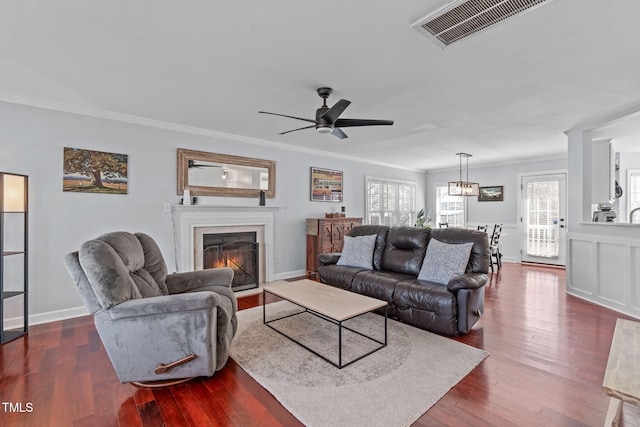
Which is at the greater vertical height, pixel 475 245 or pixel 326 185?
pixel 326 185

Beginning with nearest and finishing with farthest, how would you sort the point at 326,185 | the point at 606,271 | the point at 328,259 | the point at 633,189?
the point at 606,271 → the point at 328,259 → the point at 633,189 → the point at 326,185

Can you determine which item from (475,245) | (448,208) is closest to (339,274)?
(475,245)

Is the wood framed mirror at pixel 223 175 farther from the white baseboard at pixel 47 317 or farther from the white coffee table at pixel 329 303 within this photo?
the white coffee table at pixel 329 303

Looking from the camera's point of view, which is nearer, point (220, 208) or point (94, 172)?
point (94, 172)

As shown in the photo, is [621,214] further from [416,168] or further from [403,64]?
[403,64]

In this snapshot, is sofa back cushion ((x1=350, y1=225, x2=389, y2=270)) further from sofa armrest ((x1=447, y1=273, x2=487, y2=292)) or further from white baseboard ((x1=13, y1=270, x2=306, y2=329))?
white baseboard ((x1=13, y1=270, x2=306, y2=329))

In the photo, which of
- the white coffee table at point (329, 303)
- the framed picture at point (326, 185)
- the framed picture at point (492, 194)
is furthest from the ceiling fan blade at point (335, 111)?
the framed picture at point (492, 194)

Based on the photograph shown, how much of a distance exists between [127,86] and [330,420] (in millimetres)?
3332

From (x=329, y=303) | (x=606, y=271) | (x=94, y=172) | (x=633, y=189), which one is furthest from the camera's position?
(x=633, y=189)

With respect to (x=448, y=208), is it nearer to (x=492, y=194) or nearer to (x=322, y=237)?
(x=492, y=194)

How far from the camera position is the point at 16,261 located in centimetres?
323

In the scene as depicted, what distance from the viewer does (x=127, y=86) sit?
2904 millimetres

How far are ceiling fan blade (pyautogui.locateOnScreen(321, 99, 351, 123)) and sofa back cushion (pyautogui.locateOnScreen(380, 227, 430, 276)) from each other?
Result: 1.91 m

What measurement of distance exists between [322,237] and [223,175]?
2007mm
